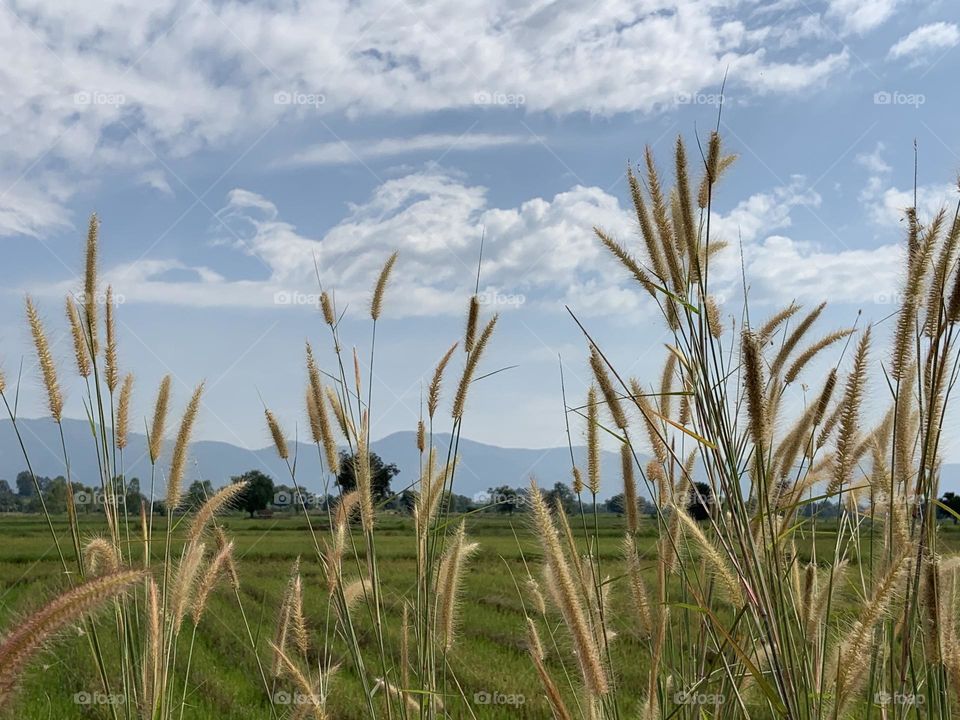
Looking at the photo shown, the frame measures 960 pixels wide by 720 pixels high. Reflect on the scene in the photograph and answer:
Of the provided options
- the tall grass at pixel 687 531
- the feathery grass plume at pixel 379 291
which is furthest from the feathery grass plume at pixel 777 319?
the feathery grass plume at pixel 379 291

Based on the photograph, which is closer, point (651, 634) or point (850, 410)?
point (850, 410)

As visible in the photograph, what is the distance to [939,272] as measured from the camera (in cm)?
197

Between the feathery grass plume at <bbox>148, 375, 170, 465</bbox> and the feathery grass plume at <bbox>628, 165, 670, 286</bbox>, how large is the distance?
1.88m

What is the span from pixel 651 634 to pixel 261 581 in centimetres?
1715

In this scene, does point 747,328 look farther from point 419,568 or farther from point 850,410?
point 419,568

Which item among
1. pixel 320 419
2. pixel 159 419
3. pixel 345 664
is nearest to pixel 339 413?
pixel 320 419

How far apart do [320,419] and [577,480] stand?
96 cm

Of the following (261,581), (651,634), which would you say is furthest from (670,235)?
(261,581)

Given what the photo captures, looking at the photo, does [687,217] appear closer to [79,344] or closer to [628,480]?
[628,480]

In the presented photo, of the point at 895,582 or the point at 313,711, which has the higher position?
the point at 895,582

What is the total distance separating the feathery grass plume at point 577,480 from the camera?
3072 millimetres

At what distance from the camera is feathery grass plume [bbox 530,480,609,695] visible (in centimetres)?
173

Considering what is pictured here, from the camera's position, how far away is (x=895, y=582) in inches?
66.8

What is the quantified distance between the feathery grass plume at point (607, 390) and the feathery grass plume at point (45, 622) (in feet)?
5.53
